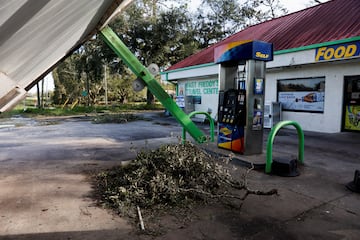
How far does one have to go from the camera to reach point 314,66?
29.7 ft

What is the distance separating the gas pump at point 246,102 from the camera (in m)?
5.12

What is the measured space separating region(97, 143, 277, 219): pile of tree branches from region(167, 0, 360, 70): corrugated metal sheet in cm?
665

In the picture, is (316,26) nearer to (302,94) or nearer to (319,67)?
(319,67)

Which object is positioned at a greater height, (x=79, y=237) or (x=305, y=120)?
(x=305, y=120)

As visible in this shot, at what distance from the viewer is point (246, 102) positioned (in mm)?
5188

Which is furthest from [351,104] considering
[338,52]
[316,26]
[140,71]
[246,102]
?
[140,71]

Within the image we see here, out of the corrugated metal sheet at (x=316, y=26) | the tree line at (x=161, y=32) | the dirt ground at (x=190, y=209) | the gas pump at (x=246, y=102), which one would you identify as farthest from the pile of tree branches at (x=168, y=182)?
the tree line at (x=161, y=32)

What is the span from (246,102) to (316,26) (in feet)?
21.6

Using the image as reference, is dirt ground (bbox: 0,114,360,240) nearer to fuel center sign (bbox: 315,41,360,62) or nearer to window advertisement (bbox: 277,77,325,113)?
fuel center sign (bbox: 315,41,360,62)

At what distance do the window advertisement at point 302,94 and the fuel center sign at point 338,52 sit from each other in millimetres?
1380

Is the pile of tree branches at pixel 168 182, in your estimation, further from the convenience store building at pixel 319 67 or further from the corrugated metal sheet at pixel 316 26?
the corrugated metal sheet at pixel 316 26

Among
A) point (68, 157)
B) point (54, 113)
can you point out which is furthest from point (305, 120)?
point (54, 113)

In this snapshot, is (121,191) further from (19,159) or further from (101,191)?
(19,159)

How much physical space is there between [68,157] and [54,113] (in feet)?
47.4
